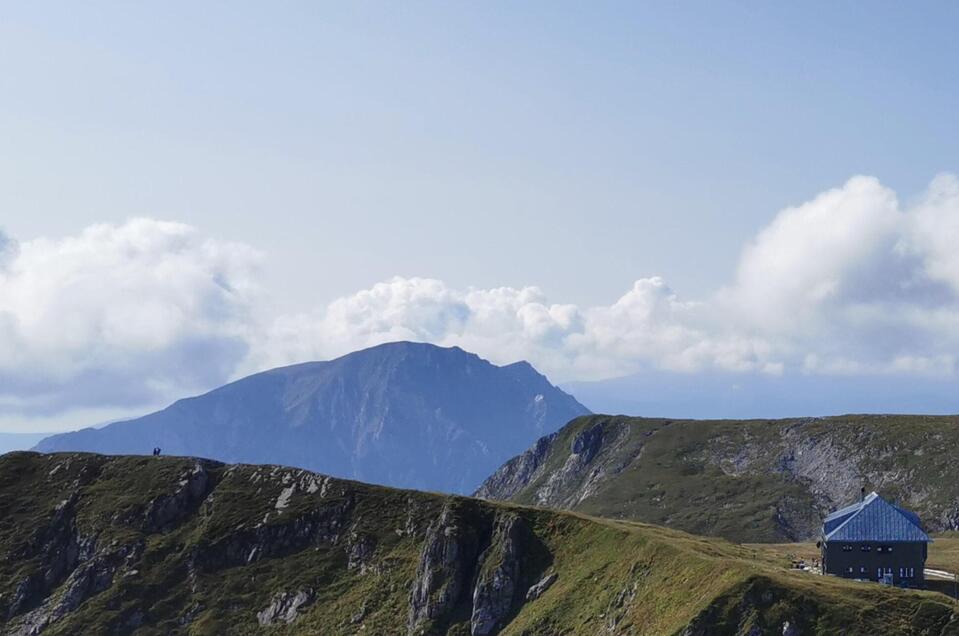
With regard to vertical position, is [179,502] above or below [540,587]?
above

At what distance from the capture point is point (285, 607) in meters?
159

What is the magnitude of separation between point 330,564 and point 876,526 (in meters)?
79.5

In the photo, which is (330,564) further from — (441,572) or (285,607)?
(441,572)

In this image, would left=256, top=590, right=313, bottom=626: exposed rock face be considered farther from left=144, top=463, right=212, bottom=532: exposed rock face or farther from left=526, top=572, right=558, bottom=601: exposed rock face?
left=526, top=572, right=558, bottom=601: exposed rock face

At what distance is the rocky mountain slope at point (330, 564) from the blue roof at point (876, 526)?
12.2 meters

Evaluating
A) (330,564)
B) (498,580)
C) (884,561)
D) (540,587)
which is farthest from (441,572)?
(884,561)

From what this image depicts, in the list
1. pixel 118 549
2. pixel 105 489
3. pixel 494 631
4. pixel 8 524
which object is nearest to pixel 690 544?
pixel 494 631

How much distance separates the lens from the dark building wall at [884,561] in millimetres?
131375

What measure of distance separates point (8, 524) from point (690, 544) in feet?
388

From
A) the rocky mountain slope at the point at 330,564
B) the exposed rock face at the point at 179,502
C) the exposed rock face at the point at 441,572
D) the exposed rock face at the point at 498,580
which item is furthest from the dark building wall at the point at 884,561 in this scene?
the exposed rock face at the point at 179,502

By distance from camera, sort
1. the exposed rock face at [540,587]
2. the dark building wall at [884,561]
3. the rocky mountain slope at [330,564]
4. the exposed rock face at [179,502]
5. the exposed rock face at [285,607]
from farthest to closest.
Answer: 1. the exposed rock face at [179,502]
2. the exposed rock face at [285,607]
3. the exposed rock face at [540,587]
4. the dark building wall at [884,561]
5. the rocky mountain slope at [330,564]

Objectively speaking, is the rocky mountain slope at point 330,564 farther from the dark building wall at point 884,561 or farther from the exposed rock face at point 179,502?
the dark building wall at point 884,561

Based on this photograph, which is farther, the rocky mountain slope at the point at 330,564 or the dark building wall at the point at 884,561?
the dark building wall at the point at 884,561

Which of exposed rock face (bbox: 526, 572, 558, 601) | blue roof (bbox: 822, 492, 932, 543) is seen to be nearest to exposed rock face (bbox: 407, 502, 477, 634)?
exposed rock face (bbox: 526, 572, 558, 601)
